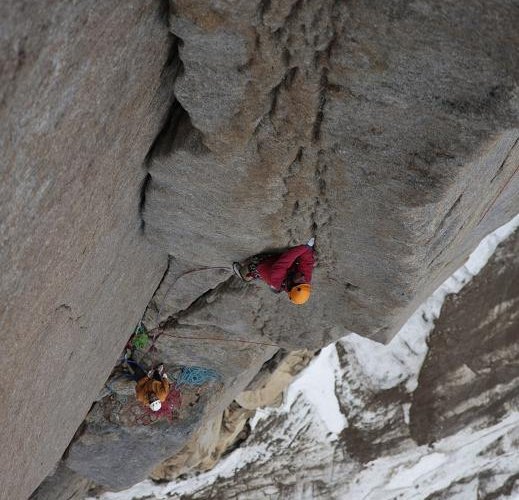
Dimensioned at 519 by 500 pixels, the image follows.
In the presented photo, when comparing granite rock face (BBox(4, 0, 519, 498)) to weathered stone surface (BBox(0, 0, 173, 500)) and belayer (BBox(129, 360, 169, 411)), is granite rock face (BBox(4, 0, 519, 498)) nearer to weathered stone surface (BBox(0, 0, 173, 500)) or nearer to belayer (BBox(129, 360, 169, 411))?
weathered stone surface (BBox(0, 0, 173, 500))

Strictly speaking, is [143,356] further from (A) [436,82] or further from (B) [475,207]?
(A) [436,82]

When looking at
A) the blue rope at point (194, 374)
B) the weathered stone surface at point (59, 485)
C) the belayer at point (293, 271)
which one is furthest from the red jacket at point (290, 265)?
the weathered stone surface at point (59, 485)

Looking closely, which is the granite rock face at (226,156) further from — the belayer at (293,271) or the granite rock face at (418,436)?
the granite rock face at (418,436)

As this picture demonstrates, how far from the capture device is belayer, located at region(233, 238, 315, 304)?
341 cm

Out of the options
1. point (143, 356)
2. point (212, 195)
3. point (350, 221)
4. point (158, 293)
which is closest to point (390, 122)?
point (350, 221)

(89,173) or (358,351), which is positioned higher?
(89,173)

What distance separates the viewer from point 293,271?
137 inches

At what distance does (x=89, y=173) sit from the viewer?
2498 millimetres

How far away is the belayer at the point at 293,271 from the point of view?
11.2ft

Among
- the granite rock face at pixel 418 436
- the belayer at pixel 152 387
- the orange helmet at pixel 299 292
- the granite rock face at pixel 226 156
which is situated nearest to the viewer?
the granite rock face at pixel 226 156

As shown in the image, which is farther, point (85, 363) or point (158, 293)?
point (158, 293)

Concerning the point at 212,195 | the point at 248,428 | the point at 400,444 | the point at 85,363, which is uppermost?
the point at 212,195

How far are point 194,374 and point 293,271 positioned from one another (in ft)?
6.82

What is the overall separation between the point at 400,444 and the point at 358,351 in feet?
4.14
